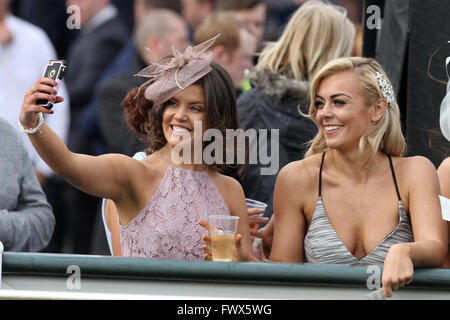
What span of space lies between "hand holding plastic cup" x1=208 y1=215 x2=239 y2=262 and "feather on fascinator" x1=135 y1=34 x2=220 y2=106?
60cm

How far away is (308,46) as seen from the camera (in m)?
4.93

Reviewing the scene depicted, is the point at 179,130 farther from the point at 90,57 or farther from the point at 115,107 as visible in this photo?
the point at 90,57

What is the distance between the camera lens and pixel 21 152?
4195 mm

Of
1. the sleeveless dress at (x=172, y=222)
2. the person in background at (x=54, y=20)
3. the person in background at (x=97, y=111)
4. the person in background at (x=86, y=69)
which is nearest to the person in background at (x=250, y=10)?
the person in background at (x=97, y=111)

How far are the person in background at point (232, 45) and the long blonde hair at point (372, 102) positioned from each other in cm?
202

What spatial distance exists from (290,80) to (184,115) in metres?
1.20

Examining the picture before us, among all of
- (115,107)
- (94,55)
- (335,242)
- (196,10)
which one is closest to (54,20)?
(94,55)

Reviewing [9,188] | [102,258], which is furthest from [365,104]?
[9,188]

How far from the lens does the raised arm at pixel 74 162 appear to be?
3234 mm

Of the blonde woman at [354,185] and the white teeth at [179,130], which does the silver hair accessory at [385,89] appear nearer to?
the blonde woman at [354,185]

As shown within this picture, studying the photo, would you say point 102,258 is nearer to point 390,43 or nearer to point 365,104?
point 365,104

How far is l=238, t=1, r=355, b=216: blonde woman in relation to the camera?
15.7 feet

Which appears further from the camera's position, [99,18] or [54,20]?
[54,20]
